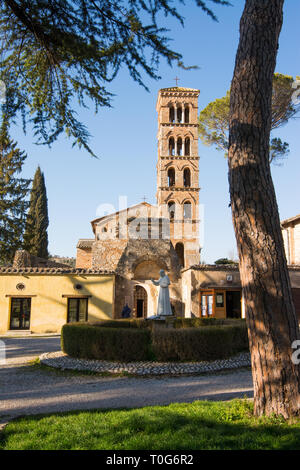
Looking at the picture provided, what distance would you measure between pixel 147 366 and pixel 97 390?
2.22 meters

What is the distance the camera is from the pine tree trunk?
3957 millimetres

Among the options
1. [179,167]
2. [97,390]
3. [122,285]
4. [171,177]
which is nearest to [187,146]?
[179,167]

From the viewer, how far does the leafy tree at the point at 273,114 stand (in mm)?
24891

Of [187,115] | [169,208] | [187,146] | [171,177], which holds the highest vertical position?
[187,115]

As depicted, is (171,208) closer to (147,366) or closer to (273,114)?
(273,114)

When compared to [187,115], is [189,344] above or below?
below

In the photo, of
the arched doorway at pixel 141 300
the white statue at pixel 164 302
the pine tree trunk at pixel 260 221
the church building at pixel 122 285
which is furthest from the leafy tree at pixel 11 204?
the pine tree trunk at pixel 260 221

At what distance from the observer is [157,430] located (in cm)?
383

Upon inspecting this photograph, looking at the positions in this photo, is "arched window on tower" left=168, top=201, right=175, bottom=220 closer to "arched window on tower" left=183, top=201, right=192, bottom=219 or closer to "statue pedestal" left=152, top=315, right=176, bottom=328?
"arched window on tower" left=183, top=201, right=192, bottom=219

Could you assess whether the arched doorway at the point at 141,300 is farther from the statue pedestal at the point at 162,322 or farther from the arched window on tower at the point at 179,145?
the arched window on tower at the point at 179,145

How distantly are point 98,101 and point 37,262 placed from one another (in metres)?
24.5

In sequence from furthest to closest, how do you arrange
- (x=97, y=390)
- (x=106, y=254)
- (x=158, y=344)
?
(x=106, y=254), (x=158, y=344), (x=97, y=390)

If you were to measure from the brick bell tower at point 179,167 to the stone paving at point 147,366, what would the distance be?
30.0 meters

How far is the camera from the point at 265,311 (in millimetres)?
4020
